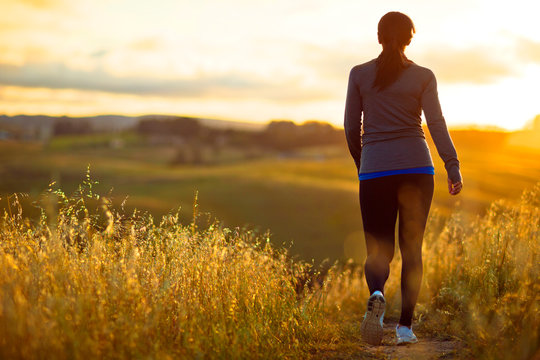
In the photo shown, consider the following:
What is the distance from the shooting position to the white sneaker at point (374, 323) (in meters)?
3.33

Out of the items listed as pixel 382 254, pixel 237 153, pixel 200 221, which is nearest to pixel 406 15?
pixel 382 254

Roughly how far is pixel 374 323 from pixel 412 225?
2.48ft

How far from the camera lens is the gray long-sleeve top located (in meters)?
3.37

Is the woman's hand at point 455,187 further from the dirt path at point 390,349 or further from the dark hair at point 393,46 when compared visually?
the dirt path at point 390,349

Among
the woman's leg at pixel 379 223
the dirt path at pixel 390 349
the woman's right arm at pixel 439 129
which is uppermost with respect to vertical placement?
the woman's right arm at pixel 439 129

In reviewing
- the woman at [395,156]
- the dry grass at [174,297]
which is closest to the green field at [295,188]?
the dry grass at [174,297]

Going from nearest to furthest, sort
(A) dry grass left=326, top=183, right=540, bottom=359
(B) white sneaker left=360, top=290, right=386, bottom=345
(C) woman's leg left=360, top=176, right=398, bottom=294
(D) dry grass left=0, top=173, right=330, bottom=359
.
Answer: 1. (D) dry grass left=0, top=173, right=330, bottom=359
2. (A) dry grass left=326, top=183, right=540, bottom=359
3. (B) white sneaker left=360, top=290, right=386, bottom=345
4. (C) woman's leg left=360, top=176, right=398, bottom=294

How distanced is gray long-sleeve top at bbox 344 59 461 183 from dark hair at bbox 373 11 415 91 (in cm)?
5

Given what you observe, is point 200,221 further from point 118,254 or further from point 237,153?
point 237,153

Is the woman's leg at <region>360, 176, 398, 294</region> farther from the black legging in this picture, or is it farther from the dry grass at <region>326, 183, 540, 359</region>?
the dry grass at <region>326, 183, 540, 359</region>

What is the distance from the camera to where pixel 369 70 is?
354cm

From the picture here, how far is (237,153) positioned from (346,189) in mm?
47060

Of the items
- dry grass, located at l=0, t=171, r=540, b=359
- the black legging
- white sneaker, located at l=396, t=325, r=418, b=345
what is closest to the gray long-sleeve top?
the black legging

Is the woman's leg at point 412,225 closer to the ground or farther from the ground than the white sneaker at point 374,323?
farther from the ground
